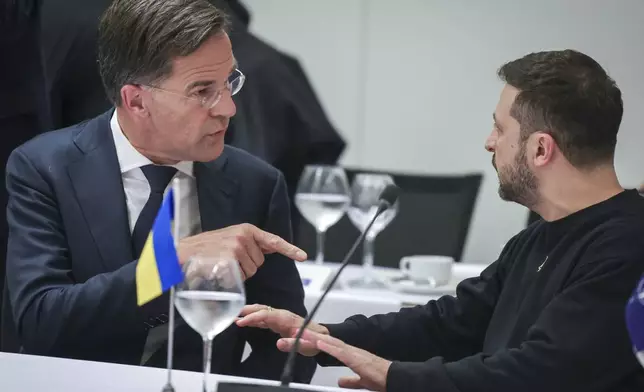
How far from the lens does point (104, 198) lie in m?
1.70

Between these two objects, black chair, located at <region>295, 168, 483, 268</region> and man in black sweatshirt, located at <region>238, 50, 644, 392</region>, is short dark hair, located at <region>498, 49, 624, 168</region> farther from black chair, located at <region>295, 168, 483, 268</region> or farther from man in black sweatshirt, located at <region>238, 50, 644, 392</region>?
black chair, located at <region>295, 168, 483, 268</region>

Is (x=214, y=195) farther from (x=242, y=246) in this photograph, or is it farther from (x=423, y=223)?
(x=423, y=223)

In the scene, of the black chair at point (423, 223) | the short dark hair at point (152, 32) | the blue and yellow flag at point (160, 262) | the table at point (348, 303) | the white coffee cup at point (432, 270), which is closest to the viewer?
the blue and yellow flag at point (160, 262)

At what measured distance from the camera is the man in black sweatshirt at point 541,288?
1347mm

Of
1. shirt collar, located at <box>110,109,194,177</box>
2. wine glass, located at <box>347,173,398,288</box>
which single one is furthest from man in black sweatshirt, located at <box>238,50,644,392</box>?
wine glass, located at <box>347,173,398,288</box>

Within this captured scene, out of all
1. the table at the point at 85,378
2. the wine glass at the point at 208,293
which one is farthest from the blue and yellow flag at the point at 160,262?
the table at the point at 85,378

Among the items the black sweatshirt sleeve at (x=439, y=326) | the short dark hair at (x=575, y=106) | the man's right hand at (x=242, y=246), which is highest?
the short dark hair at (x=575, y=106)

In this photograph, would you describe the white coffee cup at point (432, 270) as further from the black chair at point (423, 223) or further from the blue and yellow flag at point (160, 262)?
the blue and yellow flag at point (160, 262)

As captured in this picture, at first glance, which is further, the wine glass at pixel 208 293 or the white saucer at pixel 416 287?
the white saucer at pixel 416 287

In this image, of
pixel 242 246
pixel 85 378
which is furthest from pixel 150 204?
pixel 85 378

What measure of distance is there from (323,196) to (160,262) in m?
1.26

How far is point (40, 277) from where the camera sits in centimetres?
160

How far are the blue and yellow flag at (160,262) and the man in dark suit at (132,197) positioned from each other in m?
0.40

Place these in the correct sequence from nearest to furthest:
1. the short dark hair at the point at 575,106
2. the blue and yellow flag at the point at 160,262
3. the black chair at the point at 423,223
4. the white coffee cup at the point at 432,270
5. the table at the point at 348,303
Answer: the blue and yellow flag at the point at 160,262
the short dark hair at the point at 575,106
the table at the point at 348,303
the white coffee cup at the point at 432,270
the black chair at the point at 423,223
